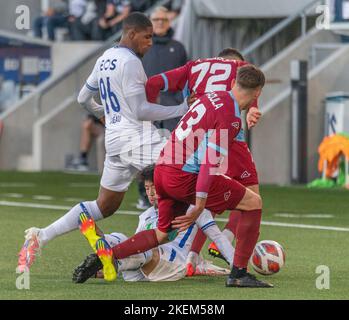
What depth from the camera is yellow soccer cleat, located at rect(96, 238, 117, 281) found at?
35.6 feet

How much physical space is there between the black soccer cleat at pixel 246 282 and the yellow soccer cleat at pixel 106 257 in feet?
2.83

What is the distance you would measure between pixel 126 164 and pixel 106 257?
1267 mm

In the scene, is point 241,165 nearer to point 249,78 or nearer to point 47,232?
point 249,78

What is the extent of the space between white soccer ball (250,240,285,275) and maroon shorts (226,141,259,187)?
1.97 ft

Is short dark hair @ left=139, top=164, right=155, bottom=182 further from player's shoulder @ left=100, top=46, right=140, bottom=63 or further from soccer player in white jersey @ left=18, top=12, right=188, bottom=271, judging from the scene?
player's shoulder @ left=100, top=46, right=140, bottom=63

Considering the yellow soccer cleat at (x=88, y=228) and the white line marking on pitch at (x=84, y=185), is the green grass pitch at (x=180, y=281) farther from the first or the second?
the yellow soccer cleat at (x=88, y=228)

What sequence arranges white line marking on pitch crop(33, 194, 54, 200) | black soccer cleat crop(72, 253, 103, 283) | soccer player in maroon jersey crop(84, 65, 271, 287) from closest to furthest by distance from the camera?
1. soccer player in maroon jersey crop(84, 65, 271, 287)
2. black soccer cleat crop(72, 253, 103, 283)
3. white line marking on pitch crop(33, 194, 54, 200)

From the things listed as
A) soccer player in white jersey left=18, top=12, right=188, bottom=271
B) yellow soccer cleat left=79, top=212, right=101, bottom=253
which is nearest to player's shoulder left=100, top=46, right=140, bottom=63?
soccer player in white jersey left=18, top=12, right=188, bottom=271

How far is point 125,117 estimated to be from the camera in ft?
39.3

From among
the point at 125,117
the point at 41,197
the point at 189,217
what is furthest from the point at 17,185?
the point at 189,217

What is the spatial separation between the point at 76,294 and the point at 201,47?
50.2 ft
